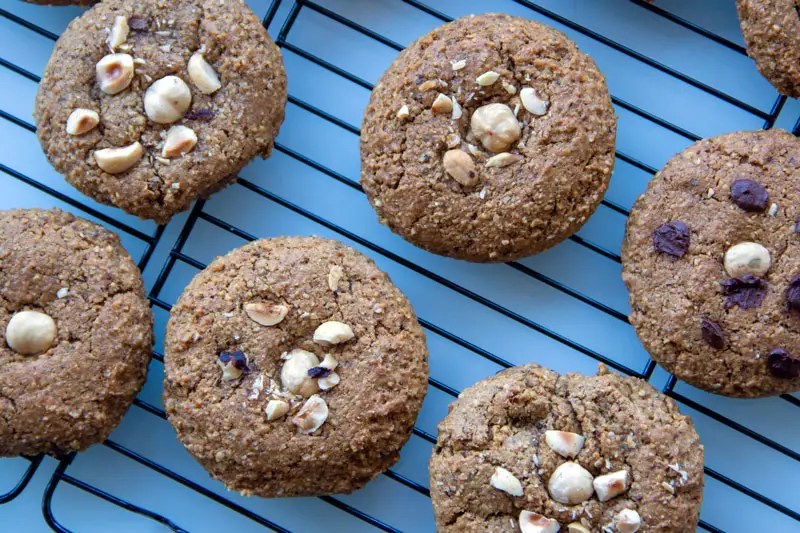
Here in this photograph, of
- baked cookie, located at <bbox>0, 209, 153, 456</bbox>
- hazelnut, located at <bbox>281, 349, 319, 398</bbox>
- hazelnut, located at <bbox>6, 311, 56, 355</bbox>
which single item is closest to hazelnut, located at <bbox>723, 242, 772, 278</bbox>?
hazelnut, located at <bbox>281, 349, 319, 398</bbox>

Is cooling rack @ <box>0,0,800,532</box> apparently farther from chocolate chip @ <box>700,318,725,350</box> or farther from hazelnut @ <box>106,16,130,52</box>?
hazelnut @ <box>106,16,130,52</box>

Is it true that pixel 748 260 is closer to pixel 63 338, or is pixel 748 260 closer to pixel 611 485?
pixel 611 485

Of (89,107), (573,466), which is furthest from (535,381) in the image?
(89,107)

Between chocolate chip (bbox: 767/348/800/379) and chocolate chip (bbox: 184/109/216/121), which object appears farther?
chocolate chip (bbox: 184/109/216/121)

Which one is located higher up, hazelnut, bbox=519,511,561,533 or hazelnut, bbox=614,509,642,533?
hazelnut, bbox=614,509,642,533

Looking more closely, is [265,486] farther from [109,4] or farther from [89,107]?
[109,4]

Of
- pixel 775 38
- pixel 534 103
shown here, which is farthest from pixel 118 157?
pixel 775 38
